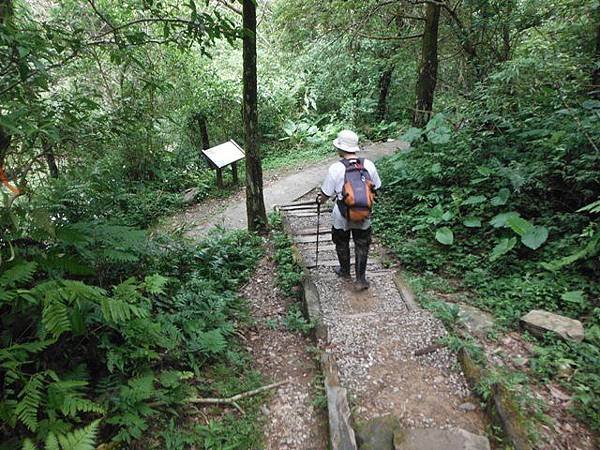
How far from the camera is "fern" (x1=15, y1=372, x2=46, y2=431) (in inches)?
85.7

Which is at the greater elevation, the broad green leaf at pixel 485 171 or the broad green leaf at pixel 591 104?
the broad green leaf at pixel 591 104


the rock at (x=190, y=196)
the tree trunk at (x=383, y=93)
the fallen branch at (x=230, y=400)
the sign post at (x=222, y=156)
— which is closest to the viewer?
the fallen branch at (x=230, y=400)

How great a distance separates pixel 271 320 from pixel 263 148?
11.6 metres

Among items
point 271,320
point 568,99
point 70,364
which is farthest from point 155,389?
point 568,99

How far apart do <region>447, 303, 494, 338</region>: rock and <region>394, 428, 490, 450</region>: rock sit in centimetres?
137

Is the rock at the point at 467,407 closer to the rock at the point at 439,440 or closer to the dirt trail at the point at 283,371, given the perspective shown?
the rock at the point at 439,440

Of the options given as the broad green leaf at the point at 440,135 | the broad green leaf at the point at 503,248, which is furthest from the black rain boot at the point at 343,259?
the broad green leaf at the point at 440,135

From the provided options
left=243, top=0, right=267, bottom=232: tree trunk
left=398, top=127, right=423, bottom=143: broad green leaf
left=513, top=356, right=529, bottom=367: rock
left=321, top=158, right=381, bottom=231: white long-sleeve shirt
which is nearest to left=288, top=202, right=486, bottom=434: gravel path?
left=513, top=356, right=529, bottom=367: rock

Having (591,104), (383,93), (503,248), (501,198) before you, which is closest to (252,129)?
(501,198)

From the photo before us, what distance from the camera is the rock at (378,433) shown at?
287cm

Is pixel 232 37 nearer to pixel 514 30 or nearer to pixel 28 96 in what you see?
pixel 28 96

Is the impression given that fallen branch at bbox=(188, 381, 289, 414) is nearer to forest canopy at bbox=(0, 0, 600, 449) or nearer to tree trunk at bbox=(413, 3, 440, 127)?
forest canopy at bbox=(0, 0, 600, 449)

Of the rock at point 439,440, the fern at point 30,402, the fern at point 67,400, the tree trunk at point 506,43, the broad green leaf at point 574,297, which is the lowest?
the rock at point 439,440

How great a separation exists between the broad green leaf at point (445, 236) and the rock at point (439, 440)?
3.16 metres
